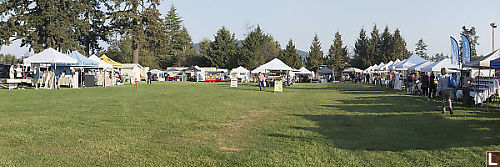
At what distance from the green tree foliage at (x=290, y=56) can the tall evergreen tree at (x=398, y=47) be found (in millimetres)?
19191

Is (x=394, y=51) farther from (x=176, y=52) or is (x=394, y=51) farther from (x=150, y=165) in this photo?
(x=150, y=165)

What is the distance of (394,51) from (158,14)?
152ft

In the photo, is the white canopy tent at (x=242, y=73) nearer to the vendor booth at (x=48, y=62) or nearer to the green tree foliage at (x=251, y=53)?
the green tree foliage at (x=251, y=53)

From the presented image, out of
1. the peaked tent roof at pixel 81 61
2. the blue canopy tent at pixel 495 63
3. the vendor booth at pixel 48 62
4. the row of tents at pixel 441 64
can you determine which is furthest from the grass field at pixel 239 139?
the peaked tent roof at pixel 81 61

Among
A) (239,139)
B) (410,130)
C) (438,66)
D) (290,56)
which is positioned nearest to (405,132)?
(410,130)

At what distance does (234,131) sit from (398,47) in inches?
2888

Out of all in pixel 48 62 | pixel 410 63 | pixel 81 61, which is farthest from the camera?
pixel 410 63

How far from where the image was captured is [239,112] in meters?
11.1

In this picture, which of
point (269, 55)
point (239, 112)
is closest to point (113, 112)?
point (239, 112)

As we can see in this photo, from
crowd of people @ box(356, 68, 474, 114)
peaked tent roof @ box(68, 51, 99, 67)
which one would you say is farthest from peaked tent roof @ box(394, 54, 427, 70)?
peaked tent roof @ box(68, 51, 99, 67)

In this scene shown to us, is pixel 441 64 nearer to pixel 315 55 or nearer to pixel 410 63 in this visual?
pixel 410 63

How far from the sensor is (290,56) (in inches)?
2810

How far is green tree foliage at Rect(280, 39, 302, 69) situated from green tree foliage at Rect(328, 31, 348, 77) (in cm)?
1195

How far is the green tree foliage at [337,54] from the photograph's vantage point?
80625mm
